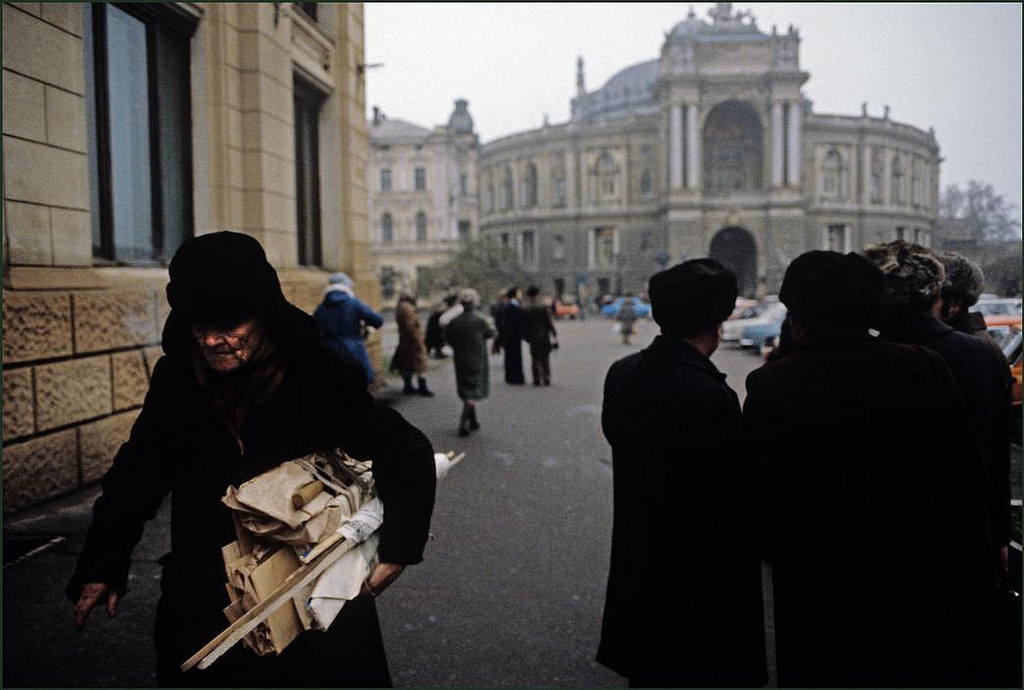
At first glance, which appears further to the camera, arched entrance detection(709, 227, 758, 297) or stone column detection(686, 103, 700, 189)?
arched entrance detection(709, 227, 758, 297)

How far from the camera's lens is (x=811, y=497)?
250 cm

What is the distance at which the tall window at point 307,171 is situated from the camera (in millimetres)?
11828

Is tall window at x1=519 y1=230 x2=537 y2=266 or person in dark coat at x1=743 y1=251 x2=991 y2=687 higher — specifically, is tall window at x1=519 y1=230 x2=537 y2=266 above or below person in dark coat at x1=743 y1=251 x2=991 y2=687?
above

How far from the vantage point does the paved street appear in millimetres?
3691

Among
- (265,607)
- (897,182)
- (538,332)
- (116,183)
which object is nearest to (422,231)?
(897,182)

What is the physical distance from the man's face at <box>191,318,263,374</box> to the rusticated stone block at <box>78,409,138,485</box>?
15.7 feet

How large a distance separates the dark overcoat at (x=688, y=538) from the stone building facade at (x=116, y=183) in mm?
4690

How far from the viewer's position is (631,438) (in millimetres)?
2869

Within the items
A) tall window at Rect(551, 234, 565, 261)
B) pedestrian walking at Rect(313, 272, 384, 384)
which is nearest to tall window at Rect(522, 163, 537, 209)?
tall window at Rect(551, 234, 565, 261)

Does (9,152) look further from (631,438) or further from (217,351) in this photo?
(631,438)

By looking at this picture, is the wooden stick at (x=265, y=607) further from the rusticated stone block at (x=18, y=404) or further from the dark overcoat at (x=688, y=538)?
the rusticated stone block at (x=18, y=404)

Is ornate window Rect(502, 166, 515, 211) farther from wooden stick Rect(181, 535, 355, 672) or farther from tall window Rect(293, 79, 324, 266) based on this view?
wooden stick Rect(181, 535, 355, 672)

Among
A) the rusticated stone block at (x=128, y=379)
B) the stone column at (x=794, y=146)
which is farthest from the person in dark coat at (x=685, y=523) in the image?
the stone column at (x=794, y=146)

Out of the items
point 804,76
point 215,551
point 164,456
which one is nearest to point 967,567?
point 215,551
